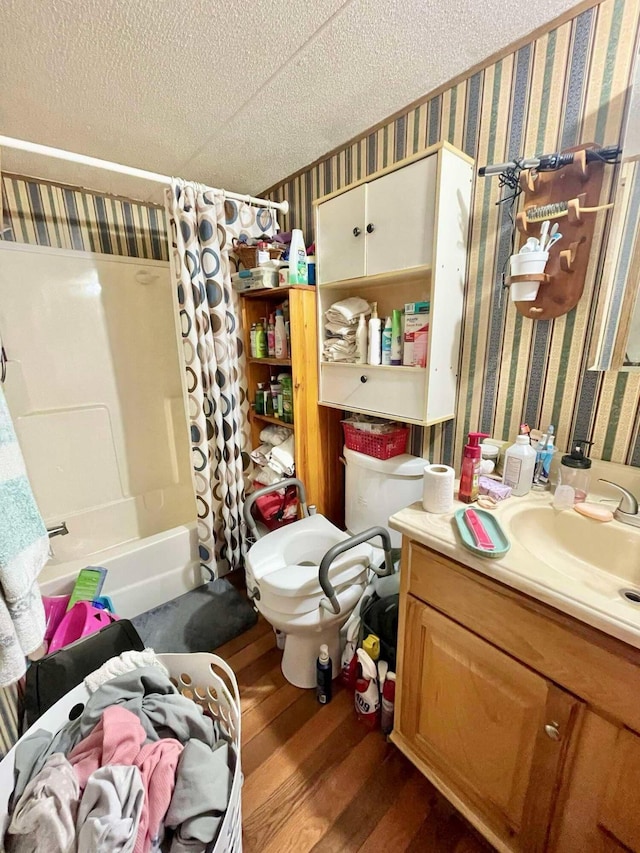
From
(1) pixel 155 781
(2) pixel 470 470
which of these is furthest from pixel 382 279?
(1) pixel 155 781

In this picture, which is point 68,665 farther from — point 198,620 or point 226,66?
point 226,66

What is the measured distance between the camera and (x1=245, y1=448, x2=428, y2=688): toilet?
1.24 metres

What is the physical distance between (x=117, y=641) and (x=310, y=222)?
6.51 feet

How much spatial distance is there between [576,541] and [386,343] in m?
0.86

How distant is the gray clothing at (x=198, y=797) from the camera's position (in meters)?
0.69

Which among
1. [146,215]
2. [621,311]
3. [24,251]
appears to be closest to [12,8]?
[24,251]

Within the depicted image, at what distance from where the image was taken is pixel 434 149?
105 centimetres

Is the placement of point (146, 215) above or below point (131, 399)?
above

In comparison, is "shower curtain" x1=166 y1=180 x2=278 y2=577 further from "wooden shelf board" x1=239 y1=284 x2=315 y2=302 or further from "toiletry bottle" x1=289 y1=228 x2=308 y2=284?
"toiletry bottle" x1=289 y1=228 x2=308 y2=284

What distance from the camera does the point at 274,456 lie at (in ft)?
5.70

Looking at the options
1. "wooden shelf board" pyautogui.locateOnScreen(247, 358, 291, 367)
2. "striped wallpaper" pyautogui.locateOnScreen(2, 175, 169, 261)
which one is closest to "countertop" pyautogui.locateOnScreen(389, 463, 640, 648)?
"wooden shelf board" pyautogui.locateOnScreen(247, 358, 291, 367)

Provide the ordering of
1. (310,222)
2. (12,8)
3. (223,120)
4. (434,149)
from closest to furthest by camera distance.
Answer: (12,8) → (434,149) → (223,120) → (310,222)

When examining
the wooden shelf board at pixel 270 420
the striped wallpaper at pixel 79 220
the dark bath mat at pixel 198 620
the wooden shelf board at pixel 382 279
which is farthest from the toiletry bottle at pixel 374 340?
the striped wallpaper at pixel 79 220

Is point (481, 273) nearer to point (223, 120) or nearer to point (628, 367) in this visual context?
point (628, 367)
